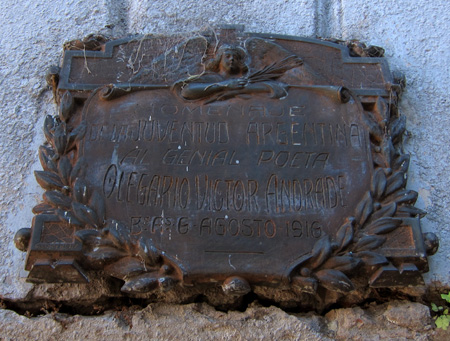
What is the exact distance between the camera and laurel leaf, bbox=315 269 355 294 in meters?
1.93

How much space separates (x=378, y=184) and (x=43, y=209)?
4.23ft

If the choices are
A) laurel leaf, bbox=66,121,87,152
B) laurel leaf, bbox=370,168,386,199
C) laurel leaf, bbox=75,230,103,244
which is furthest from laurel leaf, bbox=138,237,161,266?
laurel leaf, bbox=370,168,386,199

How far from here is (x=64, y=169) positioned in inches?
83.6

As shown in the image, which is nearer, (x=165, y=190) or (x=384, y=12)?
(x=165, y=190)

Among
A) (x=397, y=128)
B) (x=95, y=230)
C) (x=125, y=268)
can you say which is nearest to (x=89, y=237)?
(x=95, y=230)

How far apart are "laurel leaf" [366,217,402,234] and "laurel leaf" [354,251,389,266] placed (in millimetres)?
91

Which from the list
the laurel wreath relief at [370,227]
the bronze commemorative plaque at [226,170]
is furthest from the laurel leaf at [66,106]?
the laurel wreath relief at [370,227]

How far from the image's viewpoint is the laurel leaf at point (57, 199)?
2.04 meters

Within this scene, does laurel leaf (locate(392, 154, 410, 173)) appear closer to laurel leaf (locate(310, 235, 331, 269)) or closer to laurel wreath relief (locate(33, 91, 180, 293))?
laurel leaf (locate(310, 235, 331, 269))

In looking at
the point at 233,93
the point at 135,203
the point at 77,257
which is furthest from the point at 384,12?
the point at 77,257

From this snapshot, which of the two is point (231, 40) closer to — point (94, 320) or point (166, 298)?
point (166, 298)

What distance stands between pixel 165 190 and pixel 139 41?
0.80m

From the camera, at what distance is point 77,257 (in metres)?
1.95

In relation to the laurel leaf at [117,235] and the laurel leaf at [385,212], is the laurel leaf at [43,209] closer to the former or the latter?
the laurel leaf at [117,235]
